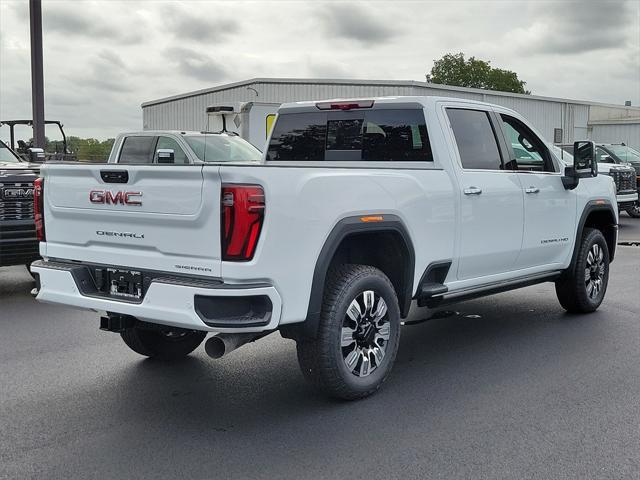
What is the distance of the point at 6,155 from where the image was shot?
10.6 metres

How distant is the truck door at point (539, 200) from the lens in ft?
20.7

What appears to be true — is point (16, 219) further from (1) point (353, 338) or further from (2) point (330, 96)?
(2) point (330, 96)

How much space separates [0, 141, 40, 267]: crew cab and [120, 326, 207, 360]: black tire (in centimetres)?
303

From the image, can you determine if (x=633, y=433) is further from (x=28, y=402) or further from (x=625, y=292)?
(x=625, y=292)

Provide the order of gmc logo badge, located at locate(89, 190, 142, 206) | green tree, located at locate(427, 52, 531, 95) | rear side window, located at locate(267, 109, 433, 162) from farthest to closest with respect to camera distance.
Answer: green tree, located at locate(427, 52, 531, 95)
rear side window, located at locate(267, 109, 433, 162)
gmc logo badge, located at locate(89, 190, 142, 206)

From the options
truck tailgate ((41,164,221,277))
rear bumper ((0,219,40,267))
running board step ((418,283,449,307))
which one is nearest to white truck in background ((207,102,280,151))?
rear bumper ((0,219,40,267))

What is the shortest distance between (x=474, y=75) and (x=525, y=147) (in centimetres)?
6606

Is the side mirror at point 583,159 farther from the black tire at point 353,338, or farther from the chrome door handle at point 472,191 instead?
the black tire at point 353,338

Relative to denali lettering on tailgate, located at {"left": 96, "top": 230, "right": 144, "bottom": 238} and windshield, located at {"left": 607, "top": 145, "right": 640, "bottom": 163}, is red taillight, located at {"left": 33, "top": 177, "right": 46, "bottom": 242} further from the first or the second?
windshield, located at {"left": 607, "top": 145, "right": 640, "bottom": 163}

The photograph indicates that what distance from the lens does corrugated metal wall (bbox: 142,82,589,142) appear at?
30625 millimetres

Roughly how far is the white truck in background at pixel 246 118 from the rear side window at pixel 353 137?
11166 millimetres

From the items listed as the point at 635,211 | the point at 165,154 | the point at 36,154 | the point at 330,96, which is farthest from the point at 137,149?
the point at 330,96

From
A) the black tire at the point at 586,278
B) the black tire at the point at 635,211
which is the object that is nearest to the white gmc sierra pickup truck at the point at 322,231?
the black tire at the point at 586,278

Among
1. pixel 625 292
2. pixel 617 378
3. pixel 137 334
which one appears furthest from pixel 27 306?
pixel 625 292
